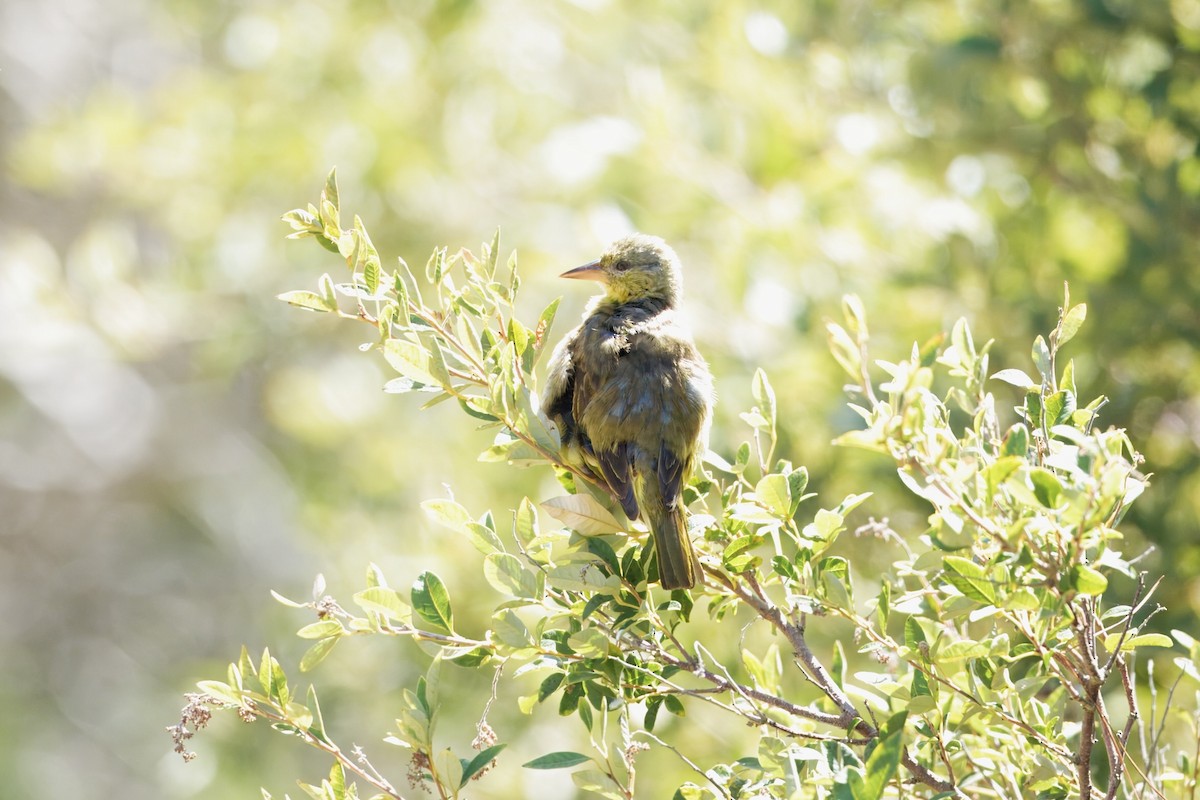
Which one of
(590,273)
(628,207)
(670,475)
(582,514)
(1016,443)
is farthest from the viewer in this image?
(628,207)

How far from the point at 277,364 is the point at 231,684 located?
6.72 metres

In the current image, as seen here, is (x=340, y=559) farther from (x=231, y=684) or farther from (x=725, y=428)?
(x=231, y=684)

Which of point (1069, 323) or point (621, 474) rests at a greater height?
point (1069, 323)

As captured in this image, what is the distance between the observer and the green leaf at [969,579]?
1.67m

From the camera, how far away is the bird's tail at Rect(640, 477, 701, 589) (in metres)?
2.12

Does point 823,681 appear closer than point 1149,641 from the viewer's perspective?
No

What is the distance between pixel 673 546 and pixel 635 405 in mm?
818

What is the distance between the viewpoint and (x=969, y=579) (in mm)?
1707

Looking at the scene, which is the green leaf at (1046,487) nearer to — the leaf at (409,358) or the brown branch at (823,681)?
the brown branch at (823,681)

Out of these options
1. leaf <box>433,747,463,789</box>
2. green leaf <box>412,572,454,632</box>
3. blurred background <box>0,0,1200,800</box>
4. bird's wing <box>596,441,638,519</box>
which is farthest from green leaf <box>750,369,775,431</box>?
blurred background <box>0,0,1200,800</box>

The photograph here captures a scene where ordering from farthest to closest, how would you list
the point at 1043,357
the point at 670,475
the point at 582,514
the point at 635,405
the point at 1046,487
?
the point at 635,405 → the point at 670,475 → the point at 582,514 → the point at 1043,357 → the point at 1046,487

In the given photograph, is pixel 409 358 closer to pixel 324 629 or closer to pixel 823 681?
pixel 324 629

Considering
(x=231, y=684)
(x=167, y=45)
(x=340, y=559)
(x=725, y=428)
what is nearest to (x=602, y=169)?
(x=725, y=428)

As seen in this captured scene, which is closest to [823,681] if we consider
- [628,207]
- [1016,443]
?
[1016,443]
